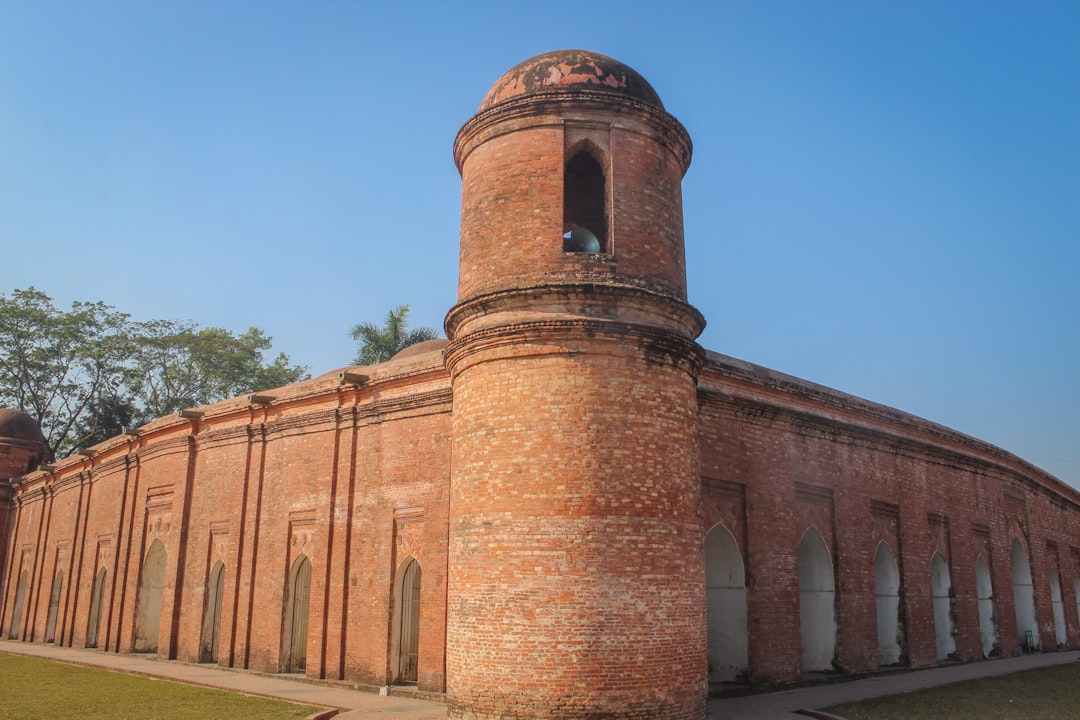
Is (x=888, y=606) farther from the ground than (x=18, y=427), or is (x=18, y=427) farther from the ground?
(x=18, y=427)

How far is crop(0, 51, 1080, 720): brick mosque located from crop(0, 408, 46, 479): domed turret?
319 inches

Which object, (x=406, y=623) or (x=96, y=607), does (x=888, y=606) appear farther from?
(x=96, y=607)

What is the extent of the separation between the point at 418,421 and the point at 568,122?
5.58 metres

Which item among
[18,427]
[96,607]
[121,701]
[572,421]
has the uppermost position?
[18,427]

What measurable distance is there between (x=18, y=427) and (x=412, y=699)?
2397 cm

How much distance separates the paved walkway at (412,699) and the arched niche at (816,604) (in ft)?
2.22

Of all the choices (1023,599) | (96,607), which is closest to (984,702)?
(1023,599)

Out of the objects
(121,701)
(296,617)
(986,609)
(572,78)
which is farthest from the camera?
(986,609)

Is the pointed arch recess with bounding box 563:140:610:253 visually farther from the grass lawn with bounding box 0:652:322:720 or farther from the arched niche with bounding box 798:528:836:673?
the grass lawn with bounding box 0:652:322:720

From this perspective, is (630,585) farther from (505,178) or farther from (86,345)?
(86,345)

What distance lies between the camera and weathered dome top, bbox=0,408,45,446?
30094mm

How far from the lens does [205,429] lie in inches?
738

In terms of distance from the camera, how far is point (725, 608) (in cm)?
1390

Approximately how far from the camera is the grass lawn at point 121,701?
1119 cm
